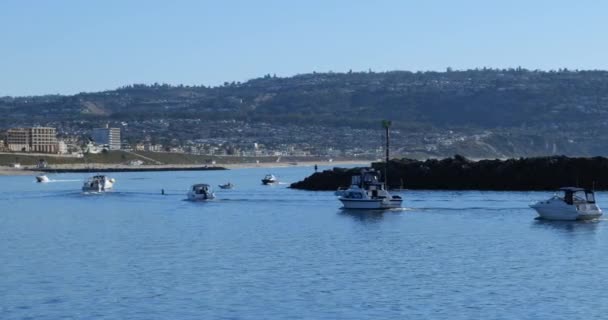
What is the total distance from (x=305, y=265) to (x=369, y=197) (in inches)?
1279

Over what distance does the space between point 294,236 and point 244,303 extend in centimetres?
2243

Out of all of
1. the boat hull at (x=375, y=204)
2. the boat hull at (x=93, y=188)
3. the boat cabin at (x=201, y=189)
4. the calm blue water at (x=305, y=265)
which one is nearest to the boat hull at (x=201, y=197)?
the boat cabin at (x=201, y=189)

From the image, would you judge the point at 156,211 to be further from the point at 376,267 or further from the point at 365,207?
the point at 376,267

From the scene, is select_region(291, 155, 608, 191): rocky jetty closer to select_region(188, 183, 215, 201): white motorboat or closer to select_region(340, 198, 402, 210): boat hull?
select_region(188, 183, 215, 201): white motorboat

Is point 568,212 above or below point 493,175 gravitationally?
below

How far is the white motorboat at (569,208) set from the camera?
236 ft

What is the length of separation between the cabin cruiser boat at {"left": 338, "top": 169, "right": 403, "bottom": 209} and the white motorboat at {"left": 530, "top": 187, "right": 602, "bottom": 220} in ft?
37.9

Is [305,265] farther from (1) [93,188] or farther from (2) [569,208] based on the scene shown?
(1) [93,188]

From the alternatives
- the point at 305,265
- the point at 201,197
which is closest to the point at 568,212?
the point at 305,265

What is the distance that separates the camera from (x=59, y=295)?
43312mm

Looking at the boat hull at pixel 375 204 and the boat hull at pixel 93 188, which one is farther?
the boat hull at pixel 93 188

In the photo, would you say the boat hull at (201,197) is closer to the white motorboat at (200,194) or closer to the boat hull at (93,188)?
the white motorboat at (200,194)

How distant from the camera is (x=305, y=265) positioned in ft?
166

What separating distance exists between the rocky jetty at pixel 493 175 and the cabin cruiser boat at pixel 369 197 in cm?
1808
